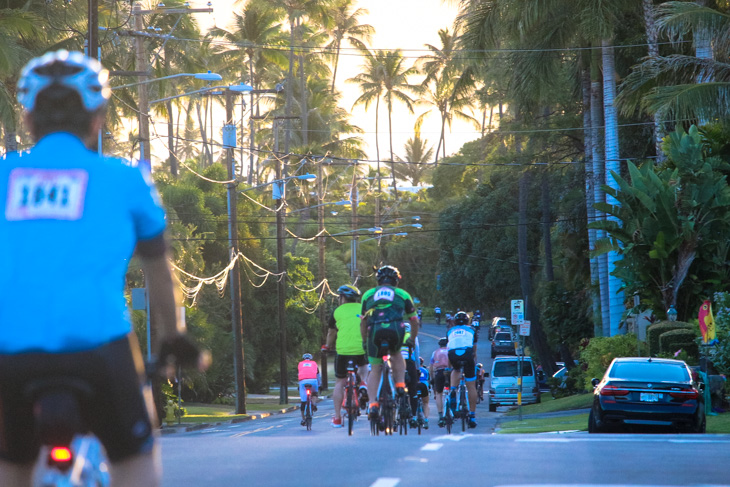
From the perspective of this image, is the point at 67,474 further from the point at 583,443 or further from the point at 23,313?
the point at 583,443

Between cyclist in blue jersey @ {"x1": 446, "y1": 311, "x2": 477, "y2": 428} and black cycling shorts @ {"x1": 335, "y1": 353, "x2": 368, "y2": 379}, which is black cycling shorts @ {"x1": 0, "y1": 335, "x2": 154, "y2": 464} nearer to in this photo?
black cycling shorts @ {"x1": 335, "y1": 353, "x2": 368, "y2": 379}

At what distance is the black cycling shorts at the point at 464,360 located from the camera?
1786cm

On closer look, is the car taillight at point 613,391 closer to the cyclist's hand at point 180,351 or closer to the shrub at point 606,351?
the shrub at point 606,351

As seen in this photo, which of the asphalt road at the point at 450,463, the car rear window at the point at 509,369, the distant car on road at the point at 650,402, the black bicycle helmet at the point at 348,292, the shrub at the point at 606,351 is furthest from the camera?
the car rear window at the point at 509,369

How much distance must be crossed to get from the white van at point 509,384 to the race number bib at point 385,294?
1013 inches

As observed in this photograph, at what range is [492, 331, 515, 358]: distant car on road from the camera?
2256 inches

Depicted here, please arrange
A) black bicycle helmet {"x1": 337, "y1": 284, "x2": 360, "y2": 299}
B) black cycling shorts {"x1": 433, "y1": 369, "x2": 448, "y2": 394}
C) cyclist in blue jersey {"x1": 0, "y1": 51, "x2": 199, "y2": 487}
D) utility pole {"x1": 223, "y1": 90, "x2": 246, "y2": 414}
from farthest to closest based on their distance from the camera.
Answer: utility pole {"x1": 223, "y1": 90, "x2": 246, "y2": 414}
black cycling shorts {"x1": 433, "y1": 369, "x2": 448, "y2": 394}
black bicycle helmet {"x1": 337, "y1": 284, "x2": 360, "y2": 299}
cyclist in blue jersey {"x1": 0, "y1": 51, "x2": 199, "y2": 487}

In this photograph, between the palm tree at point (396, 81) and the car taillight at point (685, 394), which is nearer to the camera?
the car taillight at point (685, 394)

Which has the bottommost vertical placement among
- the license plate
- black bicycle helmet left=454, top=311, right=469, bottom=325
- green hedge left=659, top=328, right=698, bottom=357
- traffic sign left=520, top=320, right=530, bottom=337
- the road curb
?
the road curb

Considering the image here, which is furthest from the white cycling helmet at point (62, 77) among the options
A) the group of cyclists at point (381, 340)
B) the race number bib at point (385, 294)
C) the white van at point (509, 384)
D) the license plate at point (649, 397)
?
the white van at point (509, 384)

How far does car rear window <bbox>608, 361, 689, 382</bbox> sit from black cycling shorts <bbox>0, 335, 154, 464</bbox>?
50.1ft

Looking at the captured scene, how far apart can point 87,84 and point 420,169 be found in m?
111

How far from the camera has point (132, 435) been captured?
3.46 metres

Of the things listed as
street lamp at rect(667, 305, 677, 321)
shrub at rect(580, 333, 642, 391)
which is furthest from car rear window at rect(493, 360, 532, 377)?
street lamp at rect(667, 305, 677, 321)
